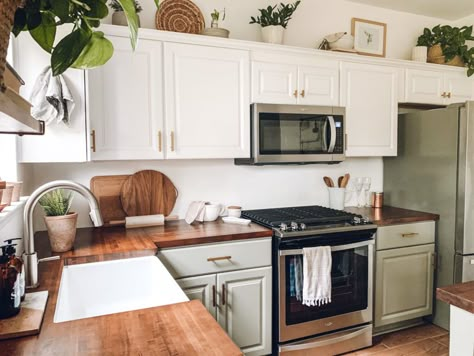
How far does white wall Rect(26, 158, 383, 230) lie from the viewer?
2410mm

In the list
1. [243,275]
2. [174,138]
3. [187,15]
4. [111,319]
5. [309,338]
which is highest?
[187,15]

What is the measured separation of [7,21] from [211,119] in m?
2.03

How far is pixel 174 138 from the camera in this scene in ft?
7.60

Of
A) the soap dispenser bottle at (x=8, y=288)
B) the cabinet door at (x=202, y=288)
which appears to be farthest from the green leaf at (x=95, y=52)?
the cabinet door at (x=202, y=288)

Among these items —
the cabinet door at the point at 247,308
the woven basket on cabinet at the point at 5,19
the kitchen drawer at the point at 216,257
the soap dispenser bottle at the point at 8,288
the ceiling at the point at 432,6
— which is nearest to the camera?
the woven basket on cabinet at the point at 5,19

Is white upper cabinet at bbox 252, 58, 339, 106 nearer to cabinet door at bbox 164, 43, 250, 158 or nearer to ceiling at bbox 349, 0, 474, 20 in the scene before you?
cabinet door at bbox 164, 43, 250, 158

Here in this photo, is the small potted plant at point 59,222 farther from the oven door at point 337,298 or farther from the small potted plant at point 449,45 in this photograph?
the small potted plant at point 449,45

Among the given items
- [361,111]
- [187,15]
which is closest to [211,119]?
[187,15]

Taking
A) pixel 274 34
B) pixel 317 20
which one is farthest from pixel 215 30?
pixel 317 20

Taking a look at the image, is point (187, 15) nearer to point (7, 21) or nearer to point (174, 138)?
point (174, 138)

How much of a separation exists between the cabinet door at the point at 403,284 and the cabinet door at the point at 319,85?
1232mm

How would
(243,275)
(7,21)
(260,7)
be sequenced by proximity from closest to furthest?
(7,21)
(243,275)
(260,7)

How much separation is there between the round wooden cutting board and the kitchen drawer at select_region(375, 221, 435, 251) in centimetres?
157

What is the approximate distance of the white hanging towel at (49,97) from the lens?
1834 mm
